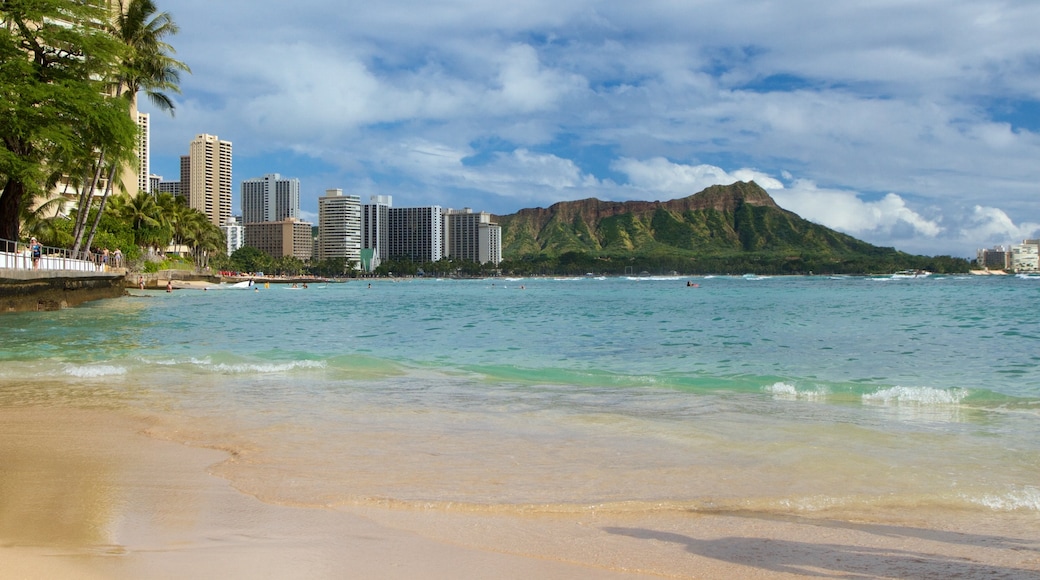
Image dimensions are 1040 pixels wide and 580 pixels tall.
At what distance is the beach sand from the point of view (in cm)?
402

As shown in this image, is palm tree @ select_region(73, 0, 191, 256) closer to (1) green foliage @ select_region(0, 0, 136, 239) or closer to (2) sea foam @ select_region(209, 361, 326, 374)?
(1) green foliage @ select_region(0, 0, 136, 239)

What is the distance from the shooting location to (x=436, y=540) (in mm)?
4570

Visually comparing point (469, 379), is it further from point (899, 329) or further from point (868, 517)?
point (899, 329)

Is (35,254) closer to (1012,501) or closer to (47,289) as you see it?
(47,289)

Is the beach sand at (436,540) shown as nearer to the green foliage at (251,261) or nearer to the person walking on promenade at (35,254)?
the person walking on promenade at (35,254)

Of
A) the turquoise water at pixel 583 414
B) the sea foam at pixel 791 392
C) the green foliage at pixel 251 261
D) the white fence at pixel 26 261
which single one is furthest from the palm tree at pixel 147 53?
the green foliage at pixel 251 261

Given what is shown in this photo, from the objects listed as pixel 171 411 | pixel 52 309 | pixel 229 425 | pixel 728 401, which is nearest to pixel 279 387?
pixel 171 411

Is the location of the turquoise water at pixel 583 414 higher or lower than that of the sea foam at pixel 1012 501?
lower

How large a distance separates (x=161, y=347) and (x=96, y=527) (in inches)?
610

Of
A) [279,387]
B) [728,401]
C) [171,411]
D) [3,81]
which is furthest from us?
[3,81]

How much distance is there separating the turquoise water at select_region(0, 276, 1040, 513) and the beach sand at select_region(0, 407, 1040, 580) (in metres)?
0.32

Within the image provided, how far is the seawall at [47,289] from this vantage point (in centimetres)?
2928

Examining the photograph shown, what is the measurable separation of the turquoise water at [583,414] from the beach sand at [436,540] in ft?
1.04

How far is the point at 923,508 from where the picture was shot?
5484mm
